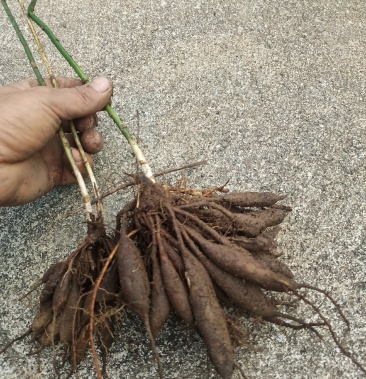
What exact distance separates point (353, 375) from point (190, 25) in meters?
1.42

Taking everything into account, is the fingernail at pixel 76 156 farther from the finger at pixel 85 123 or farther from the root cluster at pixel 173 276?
the root cluster at pixel 173 276

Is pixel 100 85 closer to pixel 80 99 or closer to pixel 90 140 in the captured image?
pixel 80 99

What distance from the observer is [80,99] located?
1441 mm

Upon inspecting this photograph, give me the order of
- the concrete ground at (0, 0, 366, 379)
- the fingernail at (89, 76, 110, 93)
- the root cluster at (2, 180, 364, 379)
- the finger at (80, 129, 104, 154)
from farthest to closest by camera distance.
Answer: the finger at (80, 129, 104, 154) < the fingernail at (89, 76, 110, 93) < the concrete ground at (0, 0, 366, 379) < the root cluster at (2, 180, 364, 379)

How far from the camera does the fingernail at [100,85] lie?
146 cm

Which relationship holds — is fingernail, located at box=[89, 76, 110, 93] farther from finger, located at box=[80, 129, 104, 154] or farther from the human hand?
finger, located at box=[80, 129, 104, 154]

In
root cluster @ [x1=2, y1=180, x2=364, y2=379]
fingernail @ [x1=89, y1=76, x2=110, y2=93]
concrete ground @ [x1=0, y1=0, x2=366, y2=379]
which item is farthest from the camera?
fingernail @ [x1=89, y1=76, x2=110, y2=93]

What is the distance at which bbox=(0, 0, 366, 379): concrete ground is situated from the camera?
132 centimetres

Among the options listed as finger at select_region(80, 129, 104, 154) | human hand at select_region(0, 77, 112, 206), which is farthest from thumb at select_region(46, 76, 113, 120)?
finger at select_region(80, 129, 104, 154)

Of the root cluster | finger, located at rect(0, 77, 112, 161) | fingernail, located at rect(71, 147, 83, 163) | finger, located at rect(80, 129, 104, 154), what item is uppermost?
finger, located at rect(0, 77, 112, 161)

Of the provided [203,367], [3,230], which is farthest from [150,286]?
[3,230]

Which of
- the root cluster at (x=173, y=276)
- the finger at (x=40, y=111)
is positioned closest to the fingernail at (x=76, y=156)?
the finger at (x=40, y=111)

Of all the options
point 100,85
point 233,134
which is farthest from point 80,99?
point 233,134

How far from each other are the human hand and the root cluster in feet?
1.03
